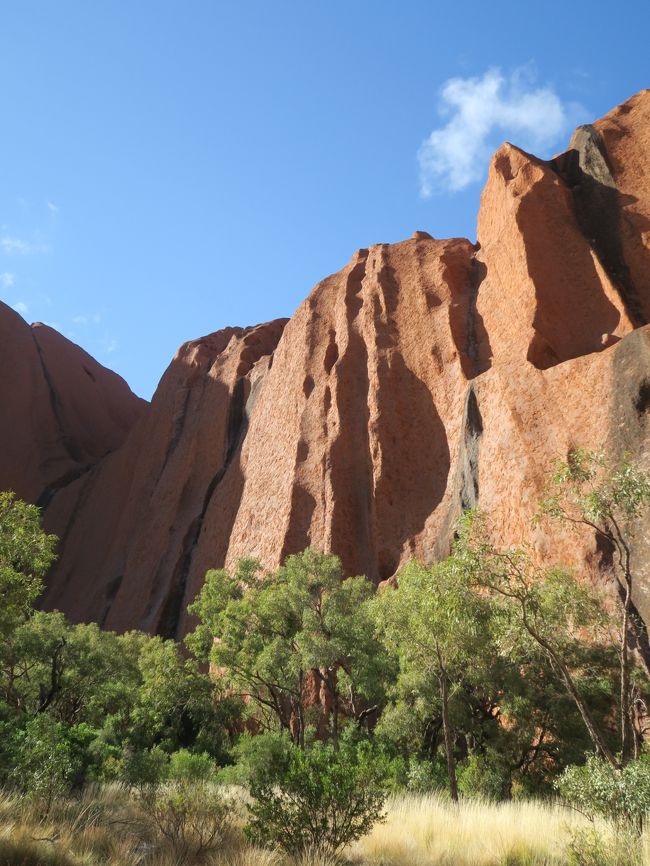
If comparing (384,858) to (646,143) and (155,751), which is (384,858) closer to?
(155,751)

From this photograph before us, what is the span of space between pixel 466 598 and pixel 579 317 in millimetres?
20607

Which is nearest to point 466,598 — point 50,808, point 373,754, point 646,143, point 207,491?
point 50,808

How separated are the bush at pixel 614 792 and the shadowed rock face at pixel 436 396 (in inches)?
360

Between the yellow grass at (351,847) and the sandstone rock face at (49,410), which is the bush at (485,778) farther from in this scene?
the sandstone rock face at (49,410)

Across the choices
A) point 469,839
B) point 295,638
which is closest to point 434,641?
point 469,839

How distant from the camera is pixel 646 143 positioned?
97.1 feet

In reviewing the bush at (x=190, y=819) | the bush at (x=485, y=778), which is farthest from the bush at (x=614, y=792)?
the bush at (x=485, y=778)

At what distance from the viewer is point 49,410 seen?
66375mm

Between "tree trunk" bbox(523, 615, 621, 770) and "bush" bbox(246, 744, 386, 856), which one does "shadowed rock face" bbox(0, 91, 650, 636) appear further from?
"bush" bbox(246, 744, 386, 856)

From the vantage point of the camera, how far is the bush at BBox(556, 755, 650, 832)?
7.17 metres

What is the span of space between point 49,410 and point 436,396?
1977 inches

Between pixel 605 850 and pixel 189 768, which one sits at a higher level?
pixel 605 850

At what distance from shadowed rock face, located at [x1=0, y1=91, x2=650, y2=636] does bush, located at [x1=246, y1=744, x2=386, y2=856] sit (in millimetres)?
10587

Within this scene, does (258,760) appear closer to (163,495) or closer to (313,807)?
Result: (313,807)
